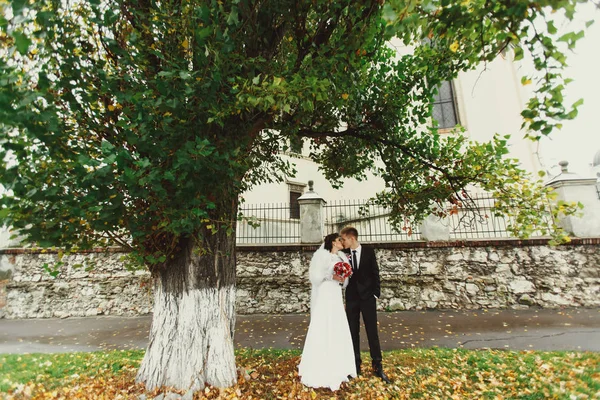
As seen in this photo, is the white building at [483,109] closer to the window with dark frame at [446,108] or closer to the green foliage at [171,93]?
the window with dark frame at [446,108]

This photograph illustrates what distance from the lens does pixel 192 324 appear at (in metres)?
3.52

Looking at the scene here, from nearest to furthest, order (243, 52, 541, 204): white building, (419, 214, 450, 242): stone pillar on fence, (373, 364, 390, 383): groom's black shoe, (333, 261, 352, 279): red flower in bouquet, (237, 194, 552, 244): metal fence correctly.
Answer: (373, 364, 390, 383): groom's black shoe < (333, 261, 352, 279): red flower in bouquet < (237, 194, 552, 244): metal fence < (419, 214, 450, 242): stone pillar on fence < (243, 52, 541, 204): white building

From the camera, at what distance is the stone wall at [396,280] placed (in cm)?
779

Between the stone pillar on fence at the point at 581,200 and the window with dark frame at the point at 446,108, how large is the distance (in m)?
7.49

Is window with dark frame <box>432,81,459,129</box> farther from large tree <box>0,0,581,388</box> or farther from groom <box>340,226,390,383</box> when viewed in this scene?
groom <box>340,226,390,383</box>

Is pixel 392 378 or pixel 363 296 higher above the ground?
pixel 363 296

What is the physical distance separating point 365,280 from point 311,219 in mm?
4921

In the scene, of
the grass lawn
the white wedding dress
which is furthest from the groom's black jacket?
the grass lawn

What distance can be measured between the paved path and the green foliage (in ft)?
8.02

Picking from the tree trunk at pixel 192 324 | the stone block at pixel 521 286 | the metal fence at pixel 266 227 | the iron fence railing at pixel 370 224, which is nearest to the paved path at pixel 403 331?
the stone block at pixel 521 286

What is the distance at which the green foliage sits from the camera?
2.27 metres

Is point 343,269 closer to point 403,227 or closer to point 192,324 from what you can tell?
point 192,324

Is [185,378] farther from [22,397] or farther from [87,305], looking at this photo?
[87,305]

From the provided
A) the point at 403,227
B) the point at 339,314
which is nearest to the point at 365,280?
the point at 339,314
